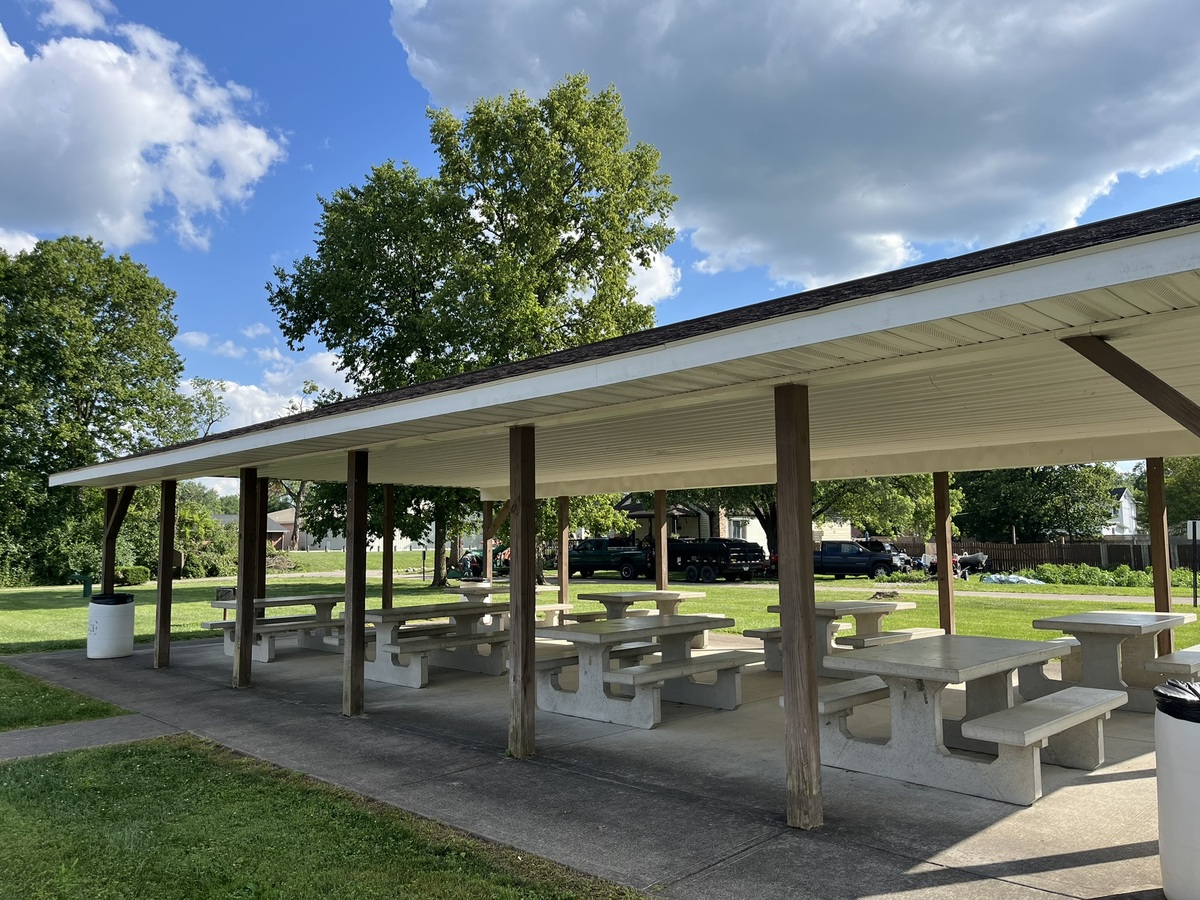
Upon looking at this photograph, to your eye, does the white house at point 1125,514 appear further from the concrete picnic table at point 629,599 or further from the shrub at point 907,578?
the concrete picnic table at point 629,599

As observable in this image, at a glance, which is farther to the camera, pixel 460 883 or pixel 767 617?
pixel 767 617

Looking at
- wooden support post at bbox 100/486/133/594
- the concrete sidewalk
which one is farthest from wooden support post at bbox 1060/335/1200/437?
wooden support post at bbox 100/486/133/594

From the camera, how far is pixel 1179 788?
3396 mm

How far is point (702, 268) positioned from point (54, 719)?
2988 centimetres

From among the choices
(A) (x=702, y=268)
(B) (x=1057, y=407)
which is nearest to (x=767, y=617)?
(B) (x=1057, y=407)

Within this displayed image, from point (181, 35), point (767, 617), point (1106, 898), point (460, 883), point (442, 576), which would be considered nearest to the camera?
point (1106, 898)

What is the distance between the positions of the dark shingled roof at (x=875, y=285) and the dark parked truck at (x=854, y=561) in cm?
2621

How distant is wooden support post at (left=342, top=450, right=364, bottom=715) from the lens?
8000 mm

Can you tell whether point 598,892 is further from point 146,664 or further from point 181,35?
point 181,35

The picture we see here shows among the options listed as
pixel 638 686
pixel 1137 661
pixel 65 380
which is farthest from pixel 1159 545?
pixel 65 380

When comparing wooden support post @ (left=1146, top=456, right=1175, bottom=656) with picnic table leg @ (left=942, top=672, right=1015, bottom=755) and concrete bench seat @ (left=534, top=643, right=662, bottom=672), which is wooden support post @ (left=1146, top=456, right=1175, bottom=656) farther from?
concrete bench seat @ (left=534, top=643, right=662, bottom=672)

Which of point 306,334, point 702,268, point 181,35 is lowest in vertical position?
point 306,334

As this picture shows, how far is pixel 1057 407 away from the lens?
6.92 metres

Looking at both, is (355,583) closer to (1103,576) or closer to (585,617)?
(585,617)
